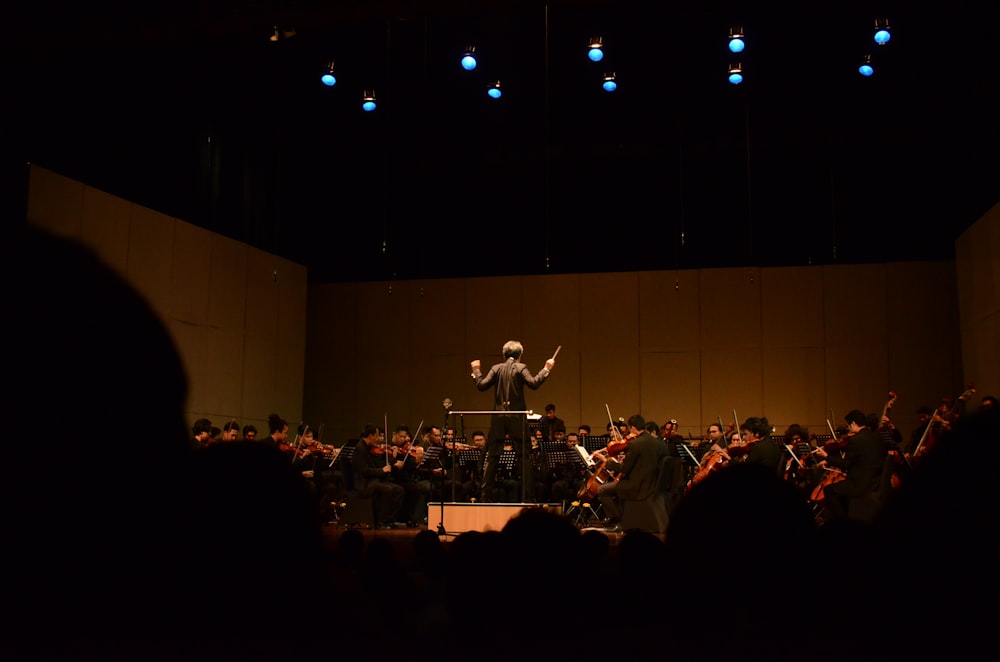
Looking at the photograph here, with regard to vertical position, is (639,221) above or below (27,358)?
above

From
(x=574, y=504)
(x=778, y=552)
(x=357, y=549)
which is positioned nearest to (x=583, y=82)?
(x=574, y=504)

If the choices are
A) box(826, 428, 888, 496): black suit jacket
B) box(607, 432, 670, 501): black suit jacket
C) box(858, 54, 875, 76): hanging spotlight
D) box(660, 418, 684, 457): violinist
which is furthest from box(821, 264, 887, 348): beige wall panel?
box(607, 432, 670, 501): black suit jacket

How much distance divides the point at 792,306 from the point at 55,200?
1011 centimetres

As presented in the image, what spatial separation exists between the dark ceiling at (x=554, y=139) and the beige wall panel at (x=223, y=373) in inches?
60.8

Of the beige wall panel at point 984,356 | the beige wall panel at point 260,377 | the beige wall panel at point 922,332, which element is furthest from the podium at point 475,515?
the beige wall panel at point 922,332

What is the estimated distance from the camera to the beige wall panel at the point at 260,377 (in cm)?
1349

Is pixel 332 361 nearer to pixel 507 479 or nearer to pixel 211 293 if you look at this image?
pixel 211 293

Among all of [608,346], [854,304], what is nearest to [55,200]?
[608,346]

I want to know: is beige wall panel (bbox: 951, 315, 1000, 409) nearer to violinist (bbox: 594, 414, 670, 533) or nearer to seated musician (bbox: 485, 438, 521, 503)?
violinist (bbox: 594, 414, 670, 533)

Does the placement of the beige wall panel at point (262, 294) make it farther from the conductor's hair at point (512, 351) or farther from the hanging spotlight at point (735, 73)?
the hanging spotlight at point (735, 73)

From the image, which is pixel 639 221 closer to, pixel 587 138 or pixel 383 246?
pixel 587 138

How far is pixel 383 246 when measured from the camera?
1529 centimetres

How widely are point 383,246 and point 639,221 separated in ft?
13.7

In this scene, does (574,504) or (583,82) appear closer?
(574,504)
